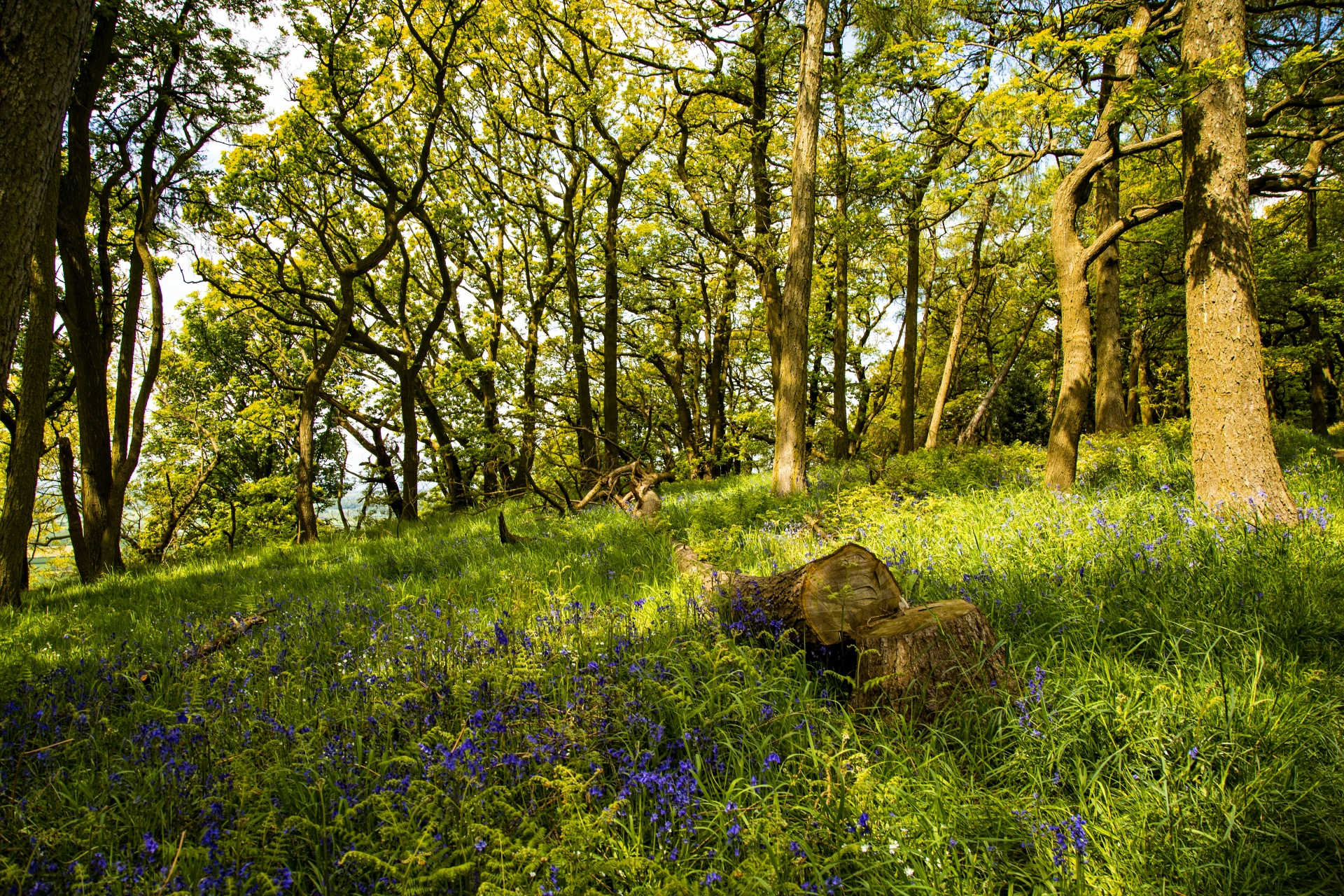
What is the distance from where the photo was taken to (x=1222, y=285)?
521cm

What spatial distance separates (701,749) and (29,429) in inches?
357

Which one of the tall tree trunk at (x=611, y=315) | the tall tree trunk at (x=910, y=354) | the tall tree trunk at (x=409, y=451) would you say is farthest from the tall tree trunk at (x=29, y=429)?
the tall tree trunk at (x=910, y=354)

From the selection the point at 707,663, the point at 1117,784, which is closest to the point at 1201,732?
the point at 1117,784

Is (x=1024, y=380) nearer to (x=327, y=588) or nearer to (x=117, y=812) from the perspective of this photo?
(x=327, y=588)

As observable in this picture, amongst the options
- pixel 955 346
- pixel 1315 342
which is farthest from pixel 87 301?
pixel 1315 342

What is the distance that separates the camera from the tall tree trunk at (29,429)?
6648 mm

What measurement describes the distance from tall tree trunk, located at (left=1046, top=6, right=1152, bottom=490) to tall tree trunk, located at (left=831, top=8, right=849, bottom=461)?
13.8ft

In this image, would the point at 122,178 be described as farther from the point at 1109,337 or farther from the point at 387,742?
the point at 1109,337

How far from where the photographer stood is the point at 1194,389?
17.9ft

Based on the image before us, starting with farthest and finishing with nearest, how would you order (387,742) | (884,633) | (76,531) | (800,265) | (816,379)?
1. (816,379)
2. (76,531)
3. (800,265)
4. (884,633)
5. (387,742)

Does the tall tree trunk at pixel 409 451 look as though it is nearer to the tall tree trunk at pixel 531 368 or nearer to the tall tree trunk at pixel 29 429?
the tall tree trunk at pixel 531 368

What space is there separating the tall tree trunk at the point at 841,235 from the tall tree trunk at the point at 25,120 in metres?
9.82

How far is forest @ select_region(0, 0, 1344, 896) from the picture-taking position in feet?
6.41

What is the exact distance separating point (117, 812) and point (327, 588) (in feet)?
12.7
